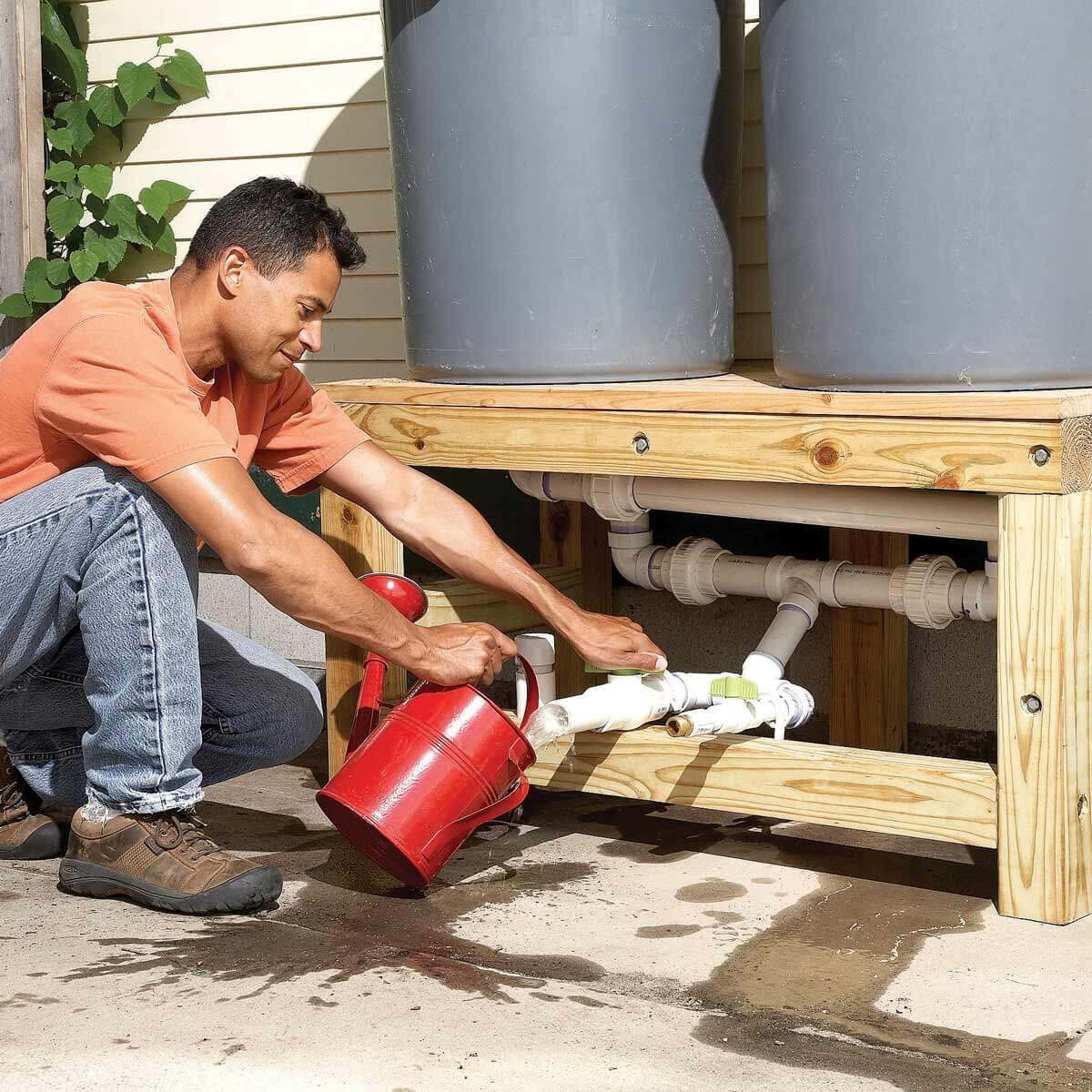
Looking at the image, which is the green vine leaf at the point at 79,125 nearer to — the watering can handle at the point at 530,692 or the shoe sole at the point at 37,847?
the shoe sole at the point at 37,847

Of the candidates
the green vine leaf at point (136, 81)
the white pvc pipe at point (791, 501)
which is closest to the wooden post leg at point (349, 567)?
the white pvc pipe at point (791, 501)

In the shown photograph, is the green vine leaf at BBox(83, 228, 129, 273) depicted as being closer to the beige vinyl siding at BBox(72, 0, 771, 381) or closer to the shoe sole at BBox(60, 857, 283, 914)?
the beige vinyl siding at BBox(72, 0, 771, 381)

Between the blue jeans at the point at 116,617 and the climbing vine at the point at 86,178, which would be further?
the climbing vine at the point at 86,178

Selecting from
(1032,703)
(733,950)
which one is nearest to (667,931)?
(733,950)

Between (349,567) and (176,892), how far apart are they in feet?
2.05

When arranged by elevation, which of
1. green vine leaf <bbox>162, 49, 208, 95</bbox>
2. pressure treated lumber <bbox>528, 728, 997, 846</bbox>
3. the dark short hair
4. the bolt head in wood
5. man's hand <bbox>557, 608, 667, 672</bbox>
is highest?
green vine leaf <bbox>162, 49, 208, 95</bbox>

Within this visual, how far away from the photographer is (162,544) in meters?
1.90

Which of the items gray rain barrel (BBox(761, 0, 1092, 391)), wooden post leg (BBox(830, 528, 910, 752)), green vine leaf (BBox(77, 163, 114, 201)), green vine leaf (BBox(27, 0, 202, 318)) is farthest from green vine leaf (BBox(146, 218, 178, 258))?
gray rain barrel (BBox(761, 0, 1092, 391))

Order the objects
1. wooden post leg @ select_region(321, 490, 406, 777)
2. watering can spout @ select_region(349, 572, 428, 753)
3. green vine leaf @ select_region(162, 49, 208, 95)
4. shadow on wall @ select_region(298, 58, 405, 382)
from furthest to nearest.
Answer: green vine leaf @ select_region(162, 49, 208, 95)
shadow on wall @ select_region(298, 58, 405, 382)
wooden post leg @ select_region(321, 490, 406, 777)
watering can spout @ select_region(349, 572, 428, 753)

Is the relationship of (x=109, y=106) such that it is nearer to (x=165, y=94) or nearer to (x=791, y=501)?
(x=165, y=94)

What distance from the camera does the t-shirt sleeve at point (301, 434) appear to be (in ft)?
7.14

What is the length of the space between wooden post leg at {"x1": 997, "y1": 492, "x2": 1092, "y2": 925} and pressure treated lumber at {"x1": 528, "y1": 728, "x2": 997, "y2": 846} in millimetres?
43

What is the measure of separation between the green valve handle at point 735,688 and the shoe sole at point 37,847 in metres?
0.97

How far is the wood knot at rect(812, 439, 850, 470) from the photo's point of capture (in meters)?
1.86
